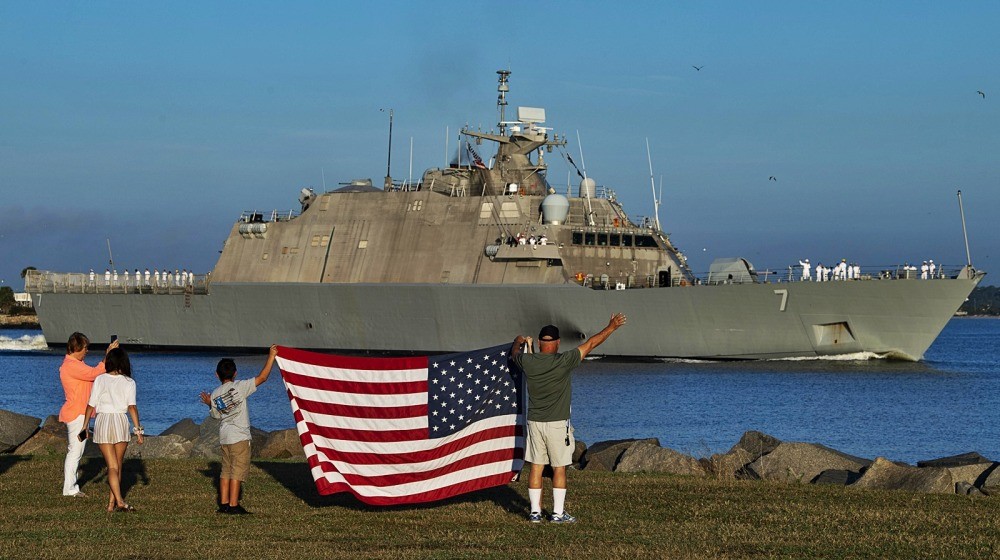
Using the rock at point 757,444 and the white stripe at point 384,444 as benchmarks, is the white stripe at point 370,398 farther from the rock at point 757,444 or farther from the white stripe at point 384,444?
the rock at point 757,444

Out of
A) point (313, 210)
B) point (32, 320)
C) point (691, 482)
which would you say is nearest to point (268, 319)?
point (313, 210)

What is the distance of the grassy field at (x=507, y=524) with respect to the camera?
7.82 meters

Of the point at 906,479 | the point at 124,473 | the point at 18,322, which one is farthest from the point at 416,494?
the point at 18,322

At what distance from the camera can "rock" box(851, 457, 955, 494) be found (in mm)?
11178

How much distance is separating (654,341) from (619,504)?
24874 mm

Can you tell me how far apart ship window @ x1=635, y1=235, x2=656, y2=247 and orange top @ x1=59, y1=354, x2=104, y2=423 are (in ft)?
92.4

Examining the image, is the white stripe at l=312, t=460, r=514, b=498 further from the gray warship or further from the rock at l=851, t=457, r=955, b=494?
the gray warship

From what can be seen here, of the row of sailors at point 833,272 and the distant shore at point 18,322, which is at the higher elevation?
the row of sailors at point 833,272

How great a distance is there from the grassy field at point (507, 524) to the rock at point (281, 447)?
3.53 meters

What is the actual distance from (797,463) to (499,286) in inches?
869

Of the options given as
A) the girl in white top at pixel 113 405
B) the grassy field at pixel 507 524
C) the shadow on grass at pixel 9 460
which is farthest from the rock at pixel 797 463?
the shadow on grass at pixel 9 460

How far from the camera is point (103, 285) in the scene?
47781mm

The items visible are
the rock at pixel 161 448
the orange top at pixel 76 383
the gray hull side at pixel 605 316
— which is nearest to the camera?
the orange top at pixel 76 383

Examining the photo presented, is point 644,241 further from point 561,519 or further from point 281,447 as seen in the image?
point 561,519
